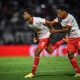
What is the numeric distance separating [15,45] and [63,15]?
32.8 feet

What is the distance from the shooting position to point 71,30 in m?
13.1

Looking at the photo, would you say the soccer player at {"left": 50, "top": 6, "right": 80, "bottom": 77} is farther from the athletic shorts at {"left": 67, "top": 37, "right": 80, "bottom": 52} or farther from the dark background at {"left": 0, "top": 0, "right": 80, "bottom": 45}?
the dark background at {"left": 0, "top": 0, "right": 80, "bottom": 45}

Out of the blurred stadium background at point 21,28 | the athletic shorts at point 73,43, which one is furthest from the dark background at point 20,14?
the athletic shorts at point 73,43

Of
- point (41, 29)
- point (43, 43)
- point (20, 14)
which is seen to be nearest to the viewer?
point (43, 43)

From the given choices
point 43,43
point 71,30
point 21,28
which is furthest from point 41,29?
point 21,28

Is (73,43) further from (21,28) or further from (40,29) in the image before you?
(21,28)

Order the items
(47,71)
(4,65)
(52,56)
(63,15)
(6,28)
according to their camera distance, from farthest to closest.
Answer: (6,28) → (52,56) → (4,65) → (47,71) → (63,15)

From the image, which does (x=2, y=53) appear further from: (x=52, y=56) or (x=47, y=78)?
(x=47, y=78)

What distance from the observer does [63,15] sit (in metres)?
12.9

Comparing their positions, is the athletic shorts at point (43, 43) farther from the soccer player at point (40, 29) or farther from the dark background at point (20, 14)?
the dark background at point (20, 14)

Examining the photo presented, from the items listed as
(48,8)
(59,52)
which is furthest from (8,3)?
(59,52)

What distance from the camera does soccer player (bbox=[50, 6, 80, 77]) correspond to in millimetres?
12867

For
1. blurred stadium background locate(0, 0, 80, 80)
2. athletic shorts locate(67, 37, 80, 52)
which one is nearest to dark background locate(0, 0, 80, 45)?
blurred stadium background locate(0, 0, 80, 80)

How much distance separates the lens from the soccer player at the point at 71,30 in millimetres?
12867
